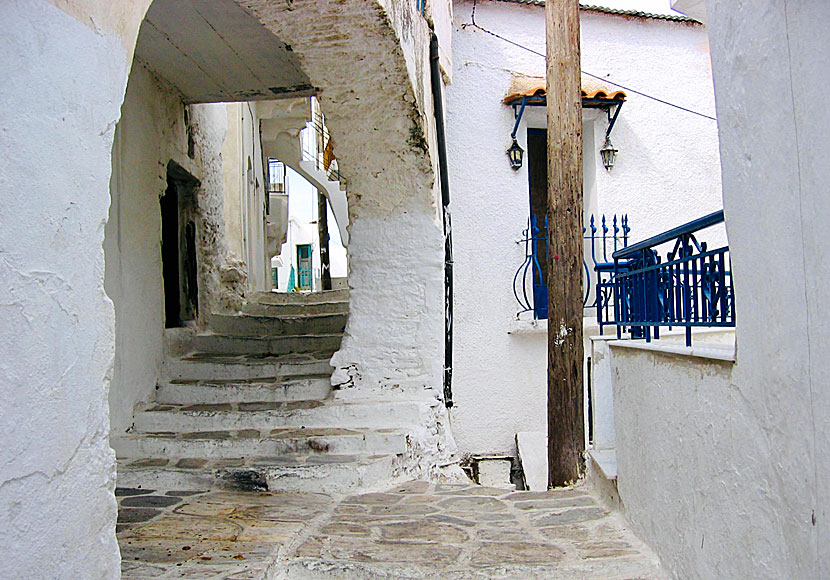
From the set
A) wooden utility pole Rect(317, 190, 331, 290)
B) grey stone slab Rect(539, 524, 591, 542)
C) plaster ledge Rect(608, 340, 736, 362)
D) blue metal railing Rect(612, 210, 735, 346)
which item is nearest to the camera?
plaster ledge Rect(608, 340, 736, 362)

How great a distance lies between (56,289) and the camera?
1.67 m

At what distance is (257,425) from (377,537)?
61.2 inches

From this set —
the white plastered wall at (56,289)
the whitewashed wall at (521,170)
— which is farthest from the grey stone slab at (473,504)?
the whitewashed wall at (521,170)

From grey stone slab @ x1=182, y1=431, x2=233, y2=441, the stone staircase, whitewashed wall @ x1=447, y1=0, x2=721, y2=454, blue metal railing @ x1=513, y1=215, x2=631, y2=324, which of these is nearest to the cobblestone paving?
the stone staircase

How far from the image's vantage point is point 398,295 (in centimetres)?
498

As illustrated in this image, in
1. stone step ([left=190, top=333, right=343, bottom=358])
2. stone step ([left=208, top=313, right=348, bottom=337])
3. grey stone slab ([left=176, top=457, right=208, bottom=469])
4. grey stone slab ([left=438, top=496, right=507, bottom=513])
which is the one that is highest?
stone step ([left=208, top=313, right=348, bottom=337])

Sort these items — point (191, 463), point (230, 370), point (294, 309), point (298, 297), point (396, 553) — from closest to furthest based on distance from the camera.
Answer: point (396, 553) → point (191, 463) → point (230, 370) → point (294, 309) → point (298, 297)

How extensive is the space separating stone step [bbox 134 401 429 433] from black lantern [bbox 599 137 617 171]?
3.66m

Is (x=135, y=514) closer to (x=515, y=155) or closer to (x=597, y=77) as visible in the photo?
(x=515, y=155)

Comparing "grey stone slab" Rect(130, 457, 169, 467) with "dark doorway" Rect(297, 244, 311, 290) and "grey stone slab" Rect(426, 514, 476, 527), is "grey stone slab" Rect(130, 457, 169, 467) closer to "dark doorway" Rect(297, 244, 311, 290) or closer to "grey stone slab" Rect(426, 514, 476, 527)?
"grey stone slab" Rect(426, 514, 476, 527)

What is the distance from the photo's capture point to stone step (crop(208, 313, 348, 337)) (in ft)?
19.7

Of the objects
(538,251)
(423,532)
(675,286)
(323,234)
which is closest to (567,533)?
(423,532)

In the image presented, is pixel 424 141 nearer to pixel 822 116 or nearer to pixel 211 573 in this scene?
pixel 211 573

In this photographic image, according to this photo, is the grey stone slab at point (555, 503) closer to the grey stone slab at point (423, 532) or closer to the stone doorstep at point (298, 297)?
the grey stone slab at point (423, 532)
